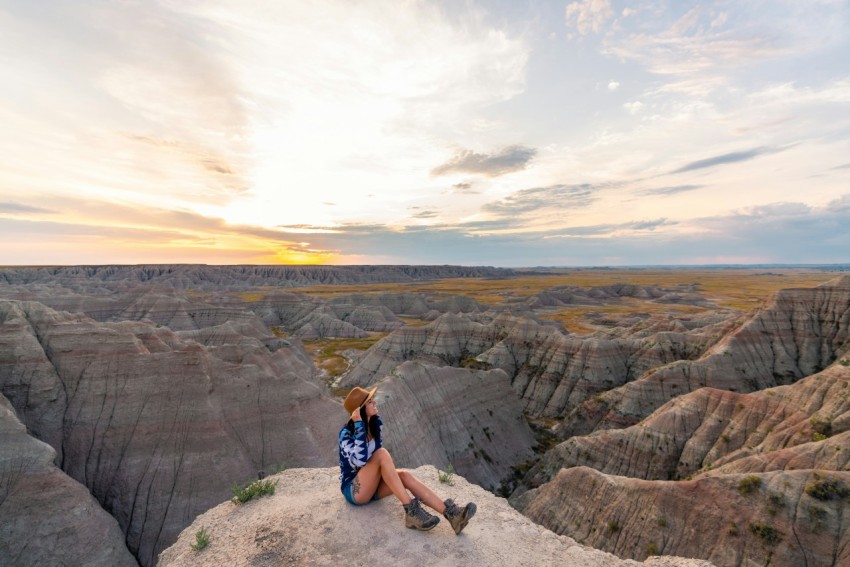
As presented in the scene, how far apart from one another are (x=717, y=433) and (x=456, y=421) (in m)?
19.4

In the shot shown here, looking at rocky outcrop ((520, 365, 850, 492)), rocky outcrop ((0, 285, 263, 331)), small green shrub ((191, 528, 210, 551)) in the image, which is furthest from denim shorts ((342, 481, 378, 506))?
rocky outcrop ((0, 285, 263, 331))

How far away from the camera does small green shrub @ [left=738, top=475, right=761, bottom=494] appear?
16594mm

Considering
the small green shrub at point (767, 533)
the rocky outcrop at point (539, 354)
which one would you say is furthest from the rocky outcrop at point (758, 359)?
the small green shrub at point (767, 533)

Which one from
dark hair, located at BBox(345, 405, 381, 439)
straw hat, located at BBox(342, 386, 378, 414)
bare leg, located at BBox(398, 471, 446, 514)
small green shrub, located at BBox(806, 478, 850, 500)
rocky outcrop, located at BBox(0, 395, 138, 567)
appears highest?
straw hat, located at BBox(342, 386, 378, 414)

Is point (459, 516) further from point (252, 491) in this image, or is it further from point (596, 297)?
point (596, 297)

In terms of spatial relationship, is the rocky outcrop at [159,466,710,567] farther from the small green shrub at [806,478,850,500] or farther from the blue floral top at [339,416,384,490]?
the small green shrub at [806,478,850,500]

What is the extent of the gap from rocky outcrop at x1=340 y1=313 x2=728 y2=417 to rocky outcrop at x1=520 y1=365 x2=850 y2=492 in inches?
767

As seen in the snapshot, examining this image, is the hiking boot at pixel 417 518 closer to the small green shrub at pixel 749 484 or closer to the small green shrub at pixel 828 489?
the small green shrub at pixel 749 484

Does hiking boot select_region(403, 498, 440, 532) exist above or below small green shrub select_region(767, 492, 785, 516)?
above

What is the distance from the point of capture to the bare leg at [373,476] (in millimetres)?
8219

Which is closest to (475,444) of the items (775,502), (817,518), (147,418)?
(775,502)

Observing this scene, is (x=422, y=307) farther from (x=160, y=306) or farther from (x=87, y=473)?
(x=87, y=473)

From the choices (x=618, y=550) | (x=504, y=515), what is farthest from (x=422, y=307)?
(x=504, y=515)

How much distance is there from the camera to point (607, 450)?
29.2 m
